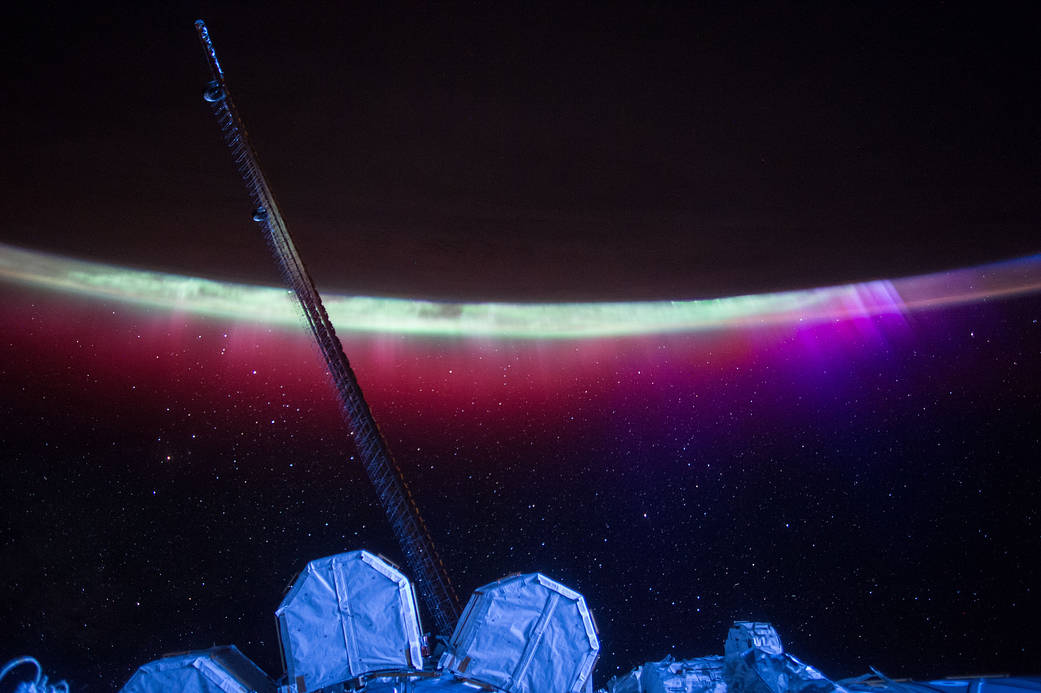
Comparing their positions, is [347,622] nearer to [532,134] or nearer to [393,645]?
[393,645]

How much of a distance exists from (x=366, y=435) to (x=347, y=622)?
1033 mm

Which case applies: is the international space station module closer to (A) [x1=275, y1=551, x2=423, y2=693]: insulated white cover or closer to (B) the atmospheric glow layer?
(A) [x1=275, y1=551, x2=423, y2=693]: insulated white cover

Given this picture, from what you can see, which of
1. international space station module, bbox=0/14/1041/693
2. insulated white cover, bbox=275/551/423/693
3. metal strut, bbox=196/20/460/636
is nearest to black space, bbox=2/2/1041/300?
metal strut, bbox=196/20/460/636

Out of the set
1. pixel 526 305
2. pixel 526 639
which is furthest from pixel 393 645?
pixel 526 305

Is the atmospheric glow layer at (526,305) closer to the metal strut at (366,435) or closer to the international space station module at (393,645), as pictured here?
the metal strut at (366,435)

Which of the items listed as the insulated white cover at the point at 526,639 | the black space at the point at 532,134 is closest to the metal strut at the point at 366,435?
the black space at the point at 532,134

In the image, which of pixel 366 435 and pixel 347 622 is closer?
pixel 347 622

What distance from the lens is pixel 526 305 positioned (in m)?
2.88

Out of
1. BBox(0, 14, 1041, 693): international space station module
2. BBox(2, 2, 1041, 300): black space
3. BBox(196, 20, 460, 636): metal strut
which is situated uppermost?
BBox(2, 2, 1041, 300): black space

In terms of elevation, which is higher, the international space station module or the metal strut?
the metal strut

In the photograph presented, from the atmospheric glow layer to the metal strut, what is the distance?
0.61ft

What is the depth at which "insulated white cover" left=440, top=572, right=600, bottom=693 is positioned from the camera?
1.68 m

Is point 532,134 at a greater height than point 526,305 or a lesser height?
greater

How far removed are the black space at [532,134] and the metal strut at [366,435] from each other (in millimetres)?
70
